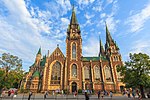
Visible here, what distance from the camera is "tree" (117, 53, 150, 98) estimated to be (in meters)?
24.6

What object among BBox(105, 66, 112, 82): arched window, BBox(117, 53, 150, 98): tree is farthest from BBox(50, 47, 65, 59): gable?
BBox(117, 53, 150, 98): tree

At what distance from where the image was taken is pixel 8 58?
2739 cm

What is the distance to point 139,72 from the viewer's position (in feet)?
84.3

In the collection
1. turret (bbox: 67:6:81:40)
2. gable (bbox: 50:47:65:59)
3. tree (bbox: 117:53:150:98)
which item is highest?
turret (bbox: 67:6:81:40)

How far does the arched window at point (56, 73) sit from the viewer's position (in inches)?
1834

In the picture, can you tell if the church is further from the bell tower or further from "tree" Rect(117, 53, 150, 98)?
"tree" Rect(117, 53, 150, 98)

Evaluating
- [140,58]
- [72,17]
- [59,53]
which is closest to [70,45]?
[59,53]

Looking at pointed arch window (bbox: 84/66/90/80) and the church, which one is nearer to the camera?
the church

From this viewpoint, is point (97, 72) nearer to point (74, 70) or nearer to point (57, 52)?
point (74, 70)

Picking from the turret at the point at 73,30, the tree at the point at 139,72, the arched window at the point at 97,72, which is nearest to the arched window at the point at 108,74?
the arched window at the point at 97,72

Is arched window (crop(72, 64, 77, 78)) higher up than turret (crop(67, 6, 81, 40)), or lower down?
lower down

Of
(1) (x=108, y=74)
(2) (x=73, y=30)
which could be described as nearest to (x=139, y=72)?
(1) (x=108, y=74)

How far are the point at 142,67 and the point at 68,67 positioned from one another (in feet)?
93.2

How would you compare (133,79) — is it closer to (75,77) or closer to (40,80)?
(75,77)
